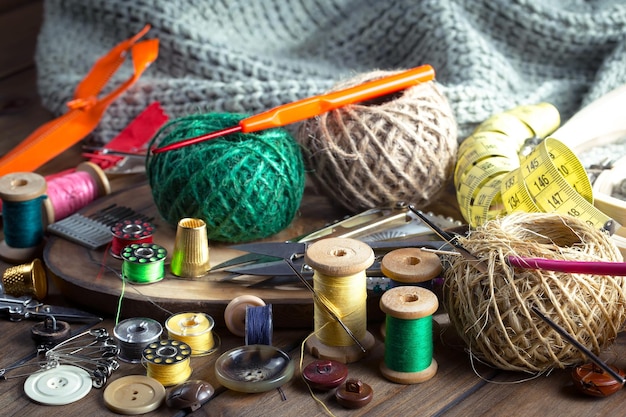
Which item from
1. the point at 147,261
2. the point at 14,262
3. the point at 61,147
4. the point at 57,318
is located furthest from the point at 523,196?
the point at 61,147

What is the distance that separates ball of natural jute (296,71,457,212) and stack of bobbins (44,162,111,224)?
0.43m

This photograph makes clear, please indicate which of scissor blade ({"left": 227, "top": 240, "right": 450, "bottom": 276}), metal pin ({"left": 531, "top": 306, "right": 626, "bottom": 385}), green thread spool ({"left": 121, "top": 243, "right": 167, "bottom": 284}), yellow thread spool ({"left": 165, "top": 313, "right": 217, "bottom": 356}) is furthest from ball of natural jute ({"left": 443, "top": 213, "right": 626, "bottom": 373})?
green thread spool ({"left": 121, "top": 243, "right": 167, "bottom": 284})

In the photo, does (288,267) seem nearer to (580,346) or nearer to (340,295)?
(340,295)

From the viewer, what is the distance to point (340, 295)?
1.26 meters

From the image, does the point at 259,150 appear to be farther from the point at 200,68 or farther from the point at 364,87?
the point at 200,68

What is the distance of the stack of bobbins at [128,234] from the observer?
1.48 meters

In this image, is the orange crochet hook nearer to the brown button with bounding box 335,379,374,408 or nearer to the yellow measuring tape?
the yellow measuring tape

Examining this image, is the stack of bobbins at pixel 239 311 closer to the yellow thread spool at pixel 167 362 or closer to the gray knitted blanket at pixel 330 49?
the yellow thread spool at pixel 167 362

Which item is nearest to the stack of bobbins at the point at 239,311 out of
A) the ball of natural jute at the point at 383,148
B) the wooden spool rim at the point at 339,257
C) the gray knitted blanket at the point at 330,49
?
the wooden spool rim at the point at 339,257

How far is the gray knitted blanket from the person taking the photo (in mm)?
1933

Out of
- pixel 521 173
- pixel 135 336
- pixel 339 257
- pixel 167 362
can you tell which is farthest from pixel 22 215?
pixel 521 173

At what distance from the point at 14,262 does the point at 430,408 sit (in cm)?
80

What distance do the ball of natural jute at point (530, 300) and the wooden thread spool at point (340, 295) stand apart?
0.14 meters

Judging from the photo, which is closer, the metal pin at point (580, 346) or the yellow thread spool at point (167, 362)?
the metal pin at point (580, 346)
